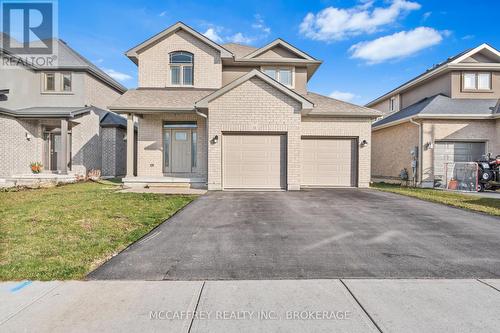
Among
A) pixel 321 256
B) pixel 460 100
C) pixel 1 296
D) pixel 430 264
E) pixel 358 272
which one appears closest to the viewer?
pixel 1 296

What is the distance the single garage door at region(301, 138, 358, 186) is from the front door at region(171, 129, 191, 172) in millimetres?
5918

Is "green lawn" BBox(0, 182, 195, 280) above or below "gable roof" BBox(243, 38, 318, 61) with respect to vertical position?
below

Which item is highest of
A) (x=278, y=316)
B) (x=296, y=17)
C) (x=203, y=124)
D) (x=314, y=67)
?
(x=296, y=17)

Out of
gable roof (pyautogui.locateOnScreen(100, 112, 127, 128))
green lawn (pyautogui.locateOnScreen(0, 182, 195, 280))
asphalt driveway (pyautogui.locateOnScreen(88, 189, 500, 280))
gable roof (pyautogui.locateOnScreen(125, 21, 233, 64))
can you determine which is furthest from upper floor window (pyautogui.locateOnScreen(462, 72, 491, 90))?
gable roof (pyautogui.locateOnScreen(100, 112, 127, 128))

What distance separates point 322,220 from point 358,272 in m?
2.89

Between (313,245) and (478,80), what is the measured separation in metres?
18.4

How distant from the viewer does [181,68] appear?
14961 mm

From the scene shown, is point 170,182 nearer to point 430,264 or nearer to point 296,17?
point 430,264

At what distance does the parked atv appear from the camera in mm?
13133

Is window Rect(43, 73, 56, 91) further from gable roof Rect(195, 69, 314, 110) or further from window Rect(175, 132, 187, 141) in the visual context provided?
gable roof Rect(195, 69, 314, 110)

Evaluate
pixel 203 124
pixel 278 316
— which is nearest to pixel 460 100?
pixel 203 124

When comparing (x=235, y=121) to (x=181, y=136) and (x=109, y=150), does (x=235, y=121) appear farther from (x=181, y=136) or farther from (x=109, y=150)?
(x=109, y=150)

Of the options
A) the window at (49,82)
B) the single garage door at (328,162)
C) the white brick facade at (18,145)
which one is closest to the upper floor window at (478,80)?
the single garage door at (328,162)

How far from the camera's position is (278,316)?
2.74m
